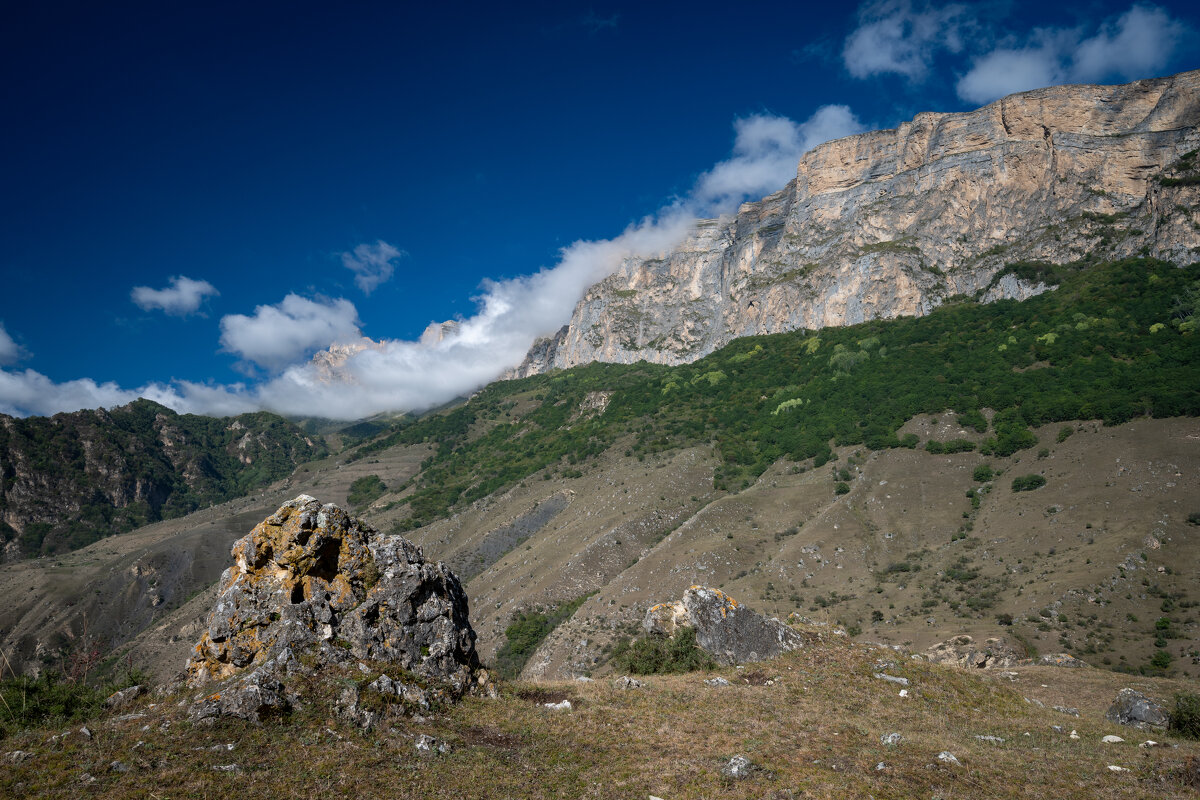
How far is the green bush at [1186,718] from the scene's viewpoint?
15.5 meters

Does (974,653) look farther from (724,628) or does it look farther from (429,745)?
(429,745)

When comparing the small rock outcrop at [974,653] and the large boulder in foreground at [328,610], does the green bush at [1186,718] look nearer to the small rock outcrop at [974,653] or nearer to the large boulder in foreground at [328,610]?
the small rock outcrop at [974,653]

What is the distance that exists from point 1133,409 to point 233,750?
3451 inches

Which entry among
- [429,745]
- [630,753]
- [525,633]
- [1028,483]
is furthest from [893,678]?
[1028,483]

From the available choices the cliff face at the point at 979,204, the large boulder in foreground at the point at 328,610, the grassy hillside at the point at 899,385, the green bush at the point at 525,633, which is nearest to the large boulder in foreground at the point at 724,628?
the large boulder in foreground at the point at 328,610

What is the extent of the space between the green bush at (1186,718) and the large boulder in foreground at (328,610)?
66.7 ft

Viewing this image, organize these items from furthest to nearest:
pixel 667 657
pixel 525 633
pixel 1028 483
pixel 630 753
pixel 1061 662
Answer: pixel 525 633 → pixel 1028 483 → pixel 1061 662 → pixel 667 657 → pixel 630 753

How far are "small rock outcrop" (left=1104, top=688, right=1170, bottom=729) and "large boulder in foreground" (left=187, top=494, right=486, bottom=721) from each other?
20.9m

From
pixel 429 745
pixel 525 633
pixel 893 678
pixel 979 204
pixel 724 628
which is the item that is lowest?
pixel 525 633

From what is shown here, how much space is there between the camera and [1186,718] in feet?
52.1

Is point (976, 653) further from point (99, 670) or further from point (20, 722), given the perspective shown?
point (99, 670)

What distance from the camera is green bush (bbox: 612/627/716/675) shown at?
69.7 feet

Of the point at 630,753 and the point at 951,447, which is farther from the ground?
the point at 951,447

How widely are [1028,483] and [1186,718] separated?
55.0m
